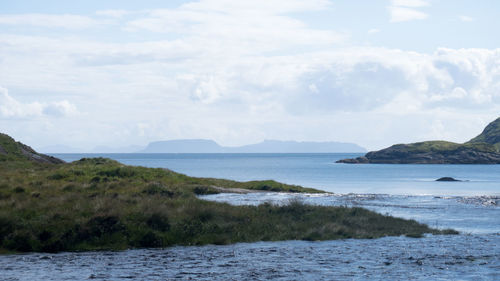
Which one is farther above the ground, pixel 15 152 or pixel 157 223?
pixel 15 152

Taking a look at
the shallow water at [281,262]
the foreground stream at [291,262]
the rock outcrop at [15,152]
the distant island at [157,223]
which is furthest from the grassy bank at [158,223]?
the rock outcrop at [15,152]

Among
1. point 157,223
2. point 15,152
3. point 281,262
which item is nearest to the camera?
point 281,262

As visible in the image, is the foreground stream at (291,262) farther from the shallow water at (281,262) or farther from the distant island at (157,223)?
the distant island at (157,223)

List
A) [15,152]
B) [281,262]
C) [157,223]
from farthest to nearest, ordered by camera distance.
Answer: [15,152] → [157,223] → [281,262]

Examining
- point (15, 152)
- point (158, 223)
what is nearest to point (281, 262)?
point (158, 223)

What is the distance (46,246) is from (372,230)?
2029 centimetres

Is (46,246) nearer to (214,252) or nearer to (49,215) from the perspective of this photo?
(49,215)

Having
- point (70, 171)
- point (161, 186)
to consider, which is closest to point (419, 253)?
point (161, 186)

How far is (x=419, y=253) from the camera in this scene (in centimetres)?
2781

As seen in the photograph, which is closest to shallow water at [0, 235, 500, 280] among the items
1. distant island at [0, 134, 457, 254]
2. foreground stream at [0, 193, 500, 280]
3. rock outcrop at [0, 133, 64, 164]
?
foreground stream at [0, 193, 500, 280]

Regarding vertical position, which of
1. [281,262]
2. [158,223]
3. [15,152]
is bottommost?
[281,262]

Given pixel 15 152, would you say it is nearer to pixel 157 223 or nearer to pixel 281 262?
pixel 157 223

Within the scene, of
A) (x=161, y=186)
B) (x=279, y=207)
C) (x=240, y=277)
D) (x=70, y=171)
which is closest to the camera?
(x=240, y=277)

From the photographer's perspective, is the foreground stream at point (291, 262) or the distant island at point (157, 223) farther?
the distant island at point (157, 223)
